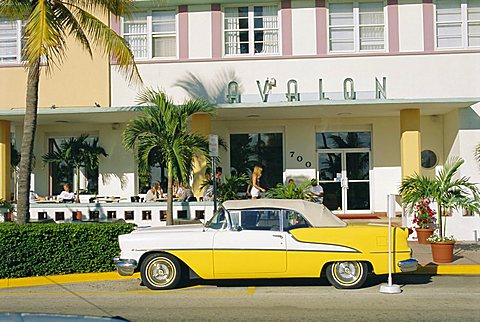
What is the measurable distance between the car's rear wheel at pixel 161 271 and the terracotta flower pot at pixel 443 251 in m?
5.62

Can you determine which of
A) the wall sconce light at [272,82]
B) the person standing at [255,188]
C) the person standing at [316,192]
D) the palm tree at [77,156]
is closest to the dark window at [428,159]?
the person standing at [316,192]

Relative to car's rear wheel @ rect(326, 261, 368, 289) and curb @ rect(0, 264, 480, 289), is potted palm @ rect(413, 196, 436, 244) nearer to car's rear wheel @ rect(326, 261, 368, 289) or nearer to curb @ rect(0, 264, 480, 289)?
curb @ rect(0, 264, 480, 289)

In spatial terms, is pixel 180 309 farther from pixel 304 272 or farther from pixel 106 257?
pixel 106 257

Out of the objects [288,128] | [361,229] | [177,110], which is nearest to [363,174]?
[288,128]

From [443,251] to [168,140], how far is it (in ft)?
22.8

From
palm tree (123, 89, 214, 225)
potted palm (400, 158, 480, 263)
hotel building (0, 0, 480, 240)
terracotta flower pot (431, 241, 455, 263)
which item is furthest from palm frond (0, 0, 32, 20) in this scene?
terracotta flower pot (431, 241, 455, 263)

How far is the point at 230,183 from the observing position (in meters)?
17.1

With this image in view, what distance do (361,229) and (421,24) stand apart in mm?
10697

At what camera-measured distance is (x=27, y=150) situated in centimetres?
1289

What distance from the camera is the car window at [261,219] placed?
10594 mm

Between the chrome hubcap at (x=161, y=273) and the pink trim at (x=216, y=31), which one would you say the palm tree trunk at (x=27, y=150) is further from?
the pink trim at (x=216, y=31)

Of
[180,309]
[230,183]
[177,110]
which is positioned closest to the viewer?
[180,309]

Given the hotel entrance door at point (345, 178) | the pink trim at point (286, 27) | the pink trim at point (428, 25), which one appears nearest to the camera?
the pink trim at point (428, 25)

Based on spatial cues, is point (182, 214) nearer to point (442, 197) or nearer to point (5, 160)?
point (5, 160)
